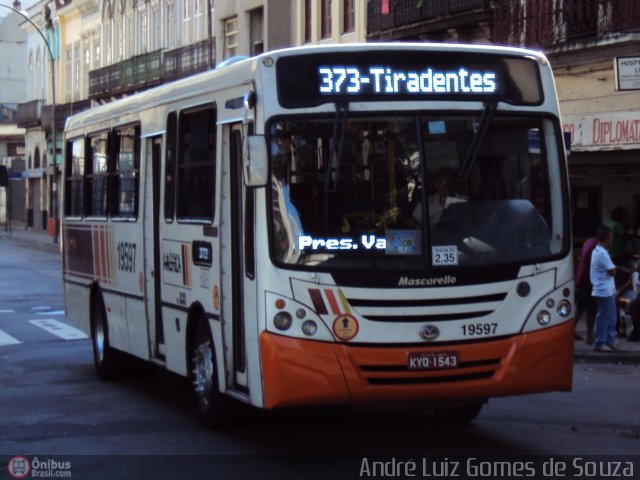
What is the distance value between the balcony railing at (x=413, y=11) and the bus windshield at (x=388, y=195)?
626 inches

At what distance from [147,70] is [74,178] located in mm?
34031

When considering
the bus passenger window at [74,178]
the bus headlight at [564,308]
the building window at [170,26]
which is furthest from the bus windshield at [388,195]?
the building window at [170,26]

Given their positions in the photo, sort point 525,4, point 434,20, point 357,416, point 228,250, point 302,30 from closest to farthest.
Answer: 1. point 228,250
2. point 357,416
3. point 525,4
4. point 434,20
5. point 302,30

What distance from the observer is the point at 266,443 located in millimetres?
9961

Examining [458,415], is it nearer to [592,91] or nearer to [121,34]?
[592,91]

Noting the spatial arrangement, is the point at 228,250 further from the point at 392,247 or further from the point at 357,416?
the point at 357,416

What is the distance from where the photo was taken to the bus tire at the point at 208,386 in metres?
10.3

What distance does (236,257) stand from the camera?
384 inches

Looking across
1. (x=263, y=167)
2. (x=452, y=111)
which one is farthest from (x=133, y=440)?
(x=452, y=111)

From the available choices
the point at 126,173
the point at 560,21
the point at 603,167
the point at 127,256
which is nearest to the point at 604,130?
the point at 603,167

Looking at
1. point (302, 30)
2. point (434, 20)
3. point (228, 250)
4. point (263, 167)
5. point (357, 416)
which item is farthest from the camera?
point (302, 30)

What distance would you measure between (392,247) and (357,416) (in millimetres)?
2775

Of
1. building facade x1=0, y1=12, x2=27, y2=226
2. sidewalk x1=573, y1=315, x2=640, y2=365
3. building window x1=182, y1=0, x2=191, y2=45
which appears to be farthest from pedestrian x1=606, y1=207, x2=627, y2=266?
building facade x1=0, y1=12, x2=27, y2=226

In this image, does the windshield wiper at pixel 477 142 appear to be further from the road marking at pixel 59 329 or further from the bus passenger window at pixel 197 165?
the road marking at pixel 59 329
